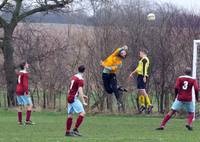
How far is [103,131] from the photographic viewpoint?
2042 cm

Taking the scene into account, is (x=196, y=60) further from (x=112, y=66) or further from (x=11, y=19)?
(x=11, y=19)

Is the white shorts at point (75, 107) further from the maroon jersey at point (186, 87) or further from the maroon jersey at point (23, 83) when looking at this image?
the maroon jersey at point (23, 83)

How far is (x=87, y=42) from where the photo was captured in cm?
3528

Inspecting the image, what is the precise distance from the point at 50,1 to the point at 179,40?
728cm

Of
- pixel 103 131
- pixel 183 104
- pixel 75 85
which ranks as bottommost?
pixel 103 131

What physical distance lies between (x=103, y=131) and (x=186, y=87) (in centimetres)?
293

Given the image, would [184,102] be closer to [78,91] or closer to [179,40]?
[78,91]

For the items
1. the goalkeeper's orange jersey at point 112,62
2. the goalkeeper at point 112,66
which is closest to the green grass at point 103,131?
the goalkeeper at point 112,66

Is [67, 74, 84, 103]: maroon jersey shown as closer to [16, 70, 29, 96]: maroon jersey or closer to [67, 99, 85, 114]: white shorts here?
[67, 99, 85, 114]: white shorts

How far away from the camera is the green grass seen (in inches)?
679

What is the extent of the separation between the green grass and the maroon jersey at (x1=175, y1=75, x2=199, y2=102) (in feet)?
3.57

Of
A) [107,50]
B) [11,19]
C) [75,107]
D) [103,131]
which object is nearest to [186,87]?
[103,131]

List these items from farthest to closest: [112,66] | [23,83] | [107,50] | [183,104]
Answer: [107,50], [112,66], [23,83], [183,104]

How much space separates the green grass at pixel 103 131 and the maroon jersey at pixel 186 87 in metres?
1.09
